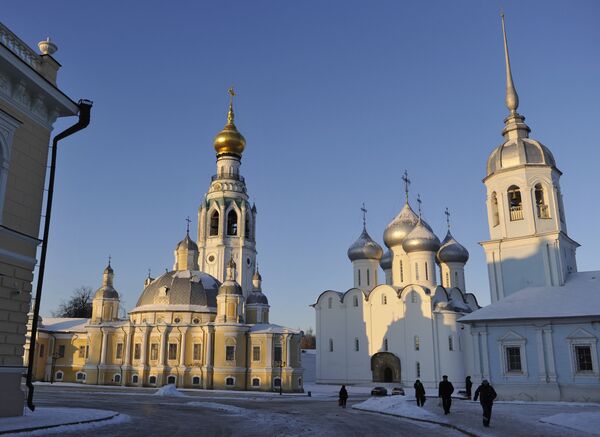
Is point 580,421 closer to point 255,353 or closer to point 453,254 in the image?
point 255,353

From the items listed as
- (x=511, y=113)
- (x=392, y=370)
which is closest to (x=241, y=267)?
(x=392, y=370)

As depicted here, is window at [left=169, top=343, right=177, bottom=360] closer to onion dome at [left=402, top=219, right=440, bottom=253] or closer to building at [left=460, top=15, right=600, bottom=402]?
onion dome at [left=402, top=219, right=440, bottom=253]

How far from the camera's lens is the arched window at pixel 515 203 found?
29875 millimetres

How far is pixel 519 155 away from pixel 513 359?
1119 centimetres

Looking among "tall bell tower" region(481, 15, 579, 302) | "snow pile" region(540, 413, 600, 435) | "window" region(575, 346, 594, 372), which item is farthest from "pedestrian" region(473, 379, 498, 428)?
"tall bell tower" region(481, 15, 579, 302)

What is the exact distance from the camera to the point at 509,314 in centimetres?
2602

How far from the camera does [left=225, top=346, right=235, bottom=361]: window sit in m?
41.0

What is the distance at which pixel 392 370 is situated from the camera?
45094 millimetres

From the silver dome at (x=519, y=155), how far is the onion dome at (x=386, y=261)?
24.4 metres

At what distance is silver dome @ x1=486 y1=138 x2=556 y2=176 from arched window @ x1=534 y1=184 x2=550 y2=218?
140 cm

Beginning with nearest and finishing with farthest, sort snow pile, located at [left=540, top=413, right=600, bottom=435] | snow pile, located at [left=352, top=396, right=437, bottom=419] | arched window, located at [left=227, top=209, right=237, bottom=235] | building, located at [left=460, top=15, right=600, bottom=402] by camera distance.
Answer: snow pile, located at [left=540, top=413, right=600, bottom=435]
snow pile, located at [left=352, top=396, right=437, bottom=419]
building, located at [left=460, top=15, right=600, bottom=402]
arched window, located at [left=227, top=209, right=237, bottom=235]

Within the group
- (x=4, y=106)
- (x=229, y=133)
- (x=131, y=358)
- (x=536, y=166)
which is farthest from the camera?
(x=229, y=133)

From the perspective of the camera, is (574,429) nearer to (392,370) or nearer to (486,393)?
(486,393)

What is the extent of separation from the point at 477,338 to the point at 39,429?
815 inches
